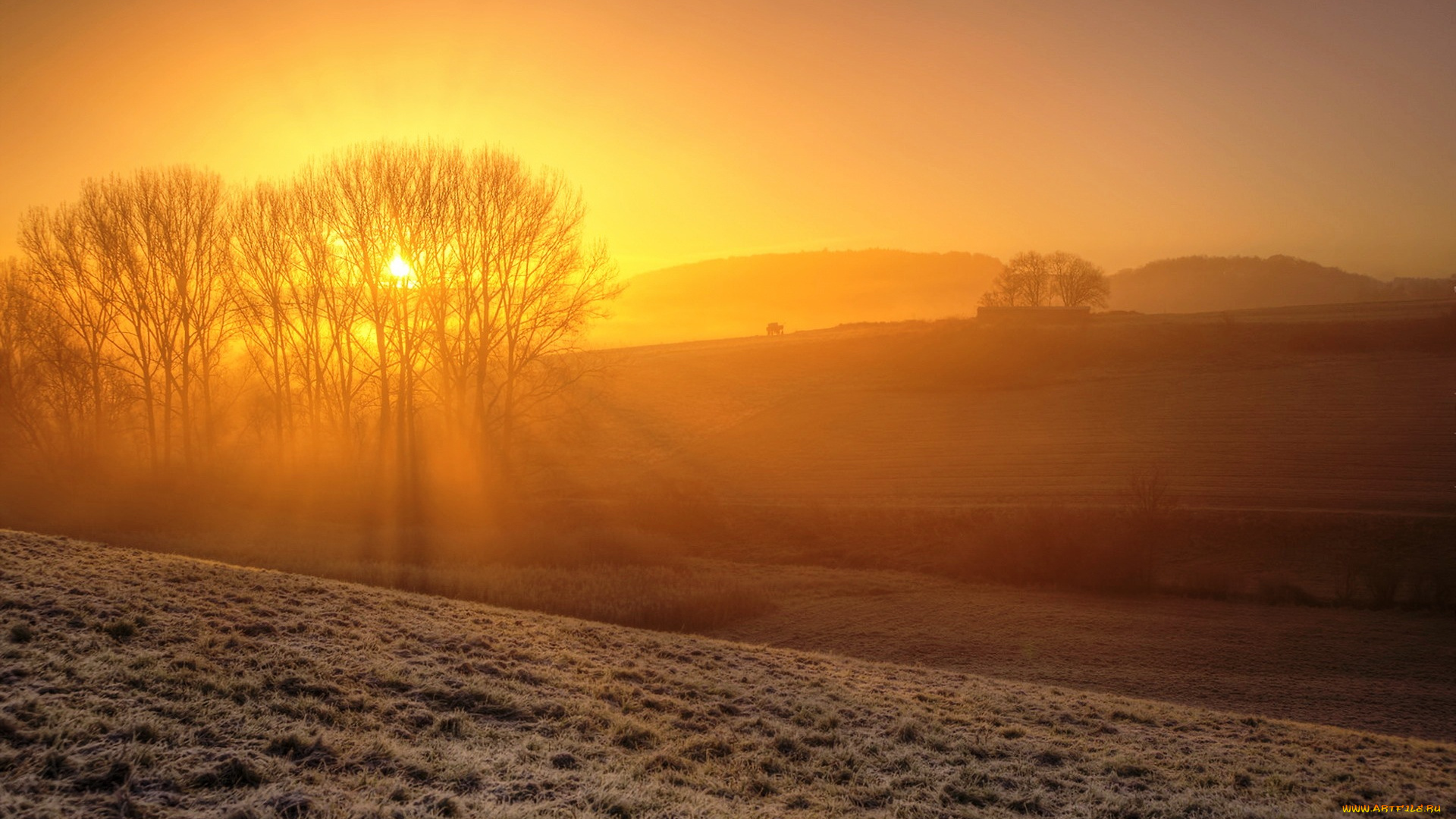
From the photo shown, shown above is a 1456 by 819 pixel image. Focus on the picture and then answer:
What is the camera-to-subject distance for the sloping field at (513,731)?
6.47 meters

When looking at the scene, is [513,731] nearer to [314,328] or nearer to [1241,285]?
[314,328]

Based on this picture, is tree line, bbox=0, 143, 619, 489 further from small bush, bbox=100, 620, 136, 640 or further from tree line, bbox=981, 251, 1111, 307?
tree line, bbox=981, 251, 1111, 307

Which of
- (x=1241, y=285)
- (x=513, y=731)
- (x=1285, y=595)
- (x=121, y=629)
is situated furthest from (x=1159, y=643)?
(x=1241, y=285)

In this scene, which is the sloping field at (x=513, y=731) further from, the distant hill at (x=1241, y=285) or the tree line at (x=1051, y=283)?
the distant hill at (x=1241, y=285)

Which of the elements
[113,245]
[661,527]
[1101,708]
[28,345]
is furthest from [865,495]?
[28,345]

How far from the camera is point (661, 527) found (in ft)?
113

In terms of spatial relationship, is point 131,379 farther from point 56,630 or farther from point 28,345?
point 56,630

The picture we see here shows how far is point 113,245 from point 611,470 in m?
27.8

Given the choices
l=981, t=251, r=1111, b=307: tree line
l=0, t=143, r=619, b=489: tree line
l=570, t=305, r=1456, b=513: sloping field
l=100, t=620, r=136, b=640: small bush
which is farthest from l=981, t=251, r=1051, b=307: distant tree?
l=100, t=620, r=136, b=640: small bush

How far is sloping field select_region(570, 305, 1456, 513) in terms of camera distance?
36656mm

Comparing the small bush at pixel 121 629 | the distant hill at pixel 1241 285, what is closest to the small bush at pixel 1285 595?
the small bush at pixel 121 629

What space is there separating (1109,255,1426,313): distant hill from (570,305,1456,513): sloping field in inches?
4122

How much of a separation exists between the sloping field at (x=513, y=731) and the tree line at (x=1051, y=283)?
92152mm

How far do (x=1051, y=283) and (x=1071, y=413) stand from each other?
52.7m
